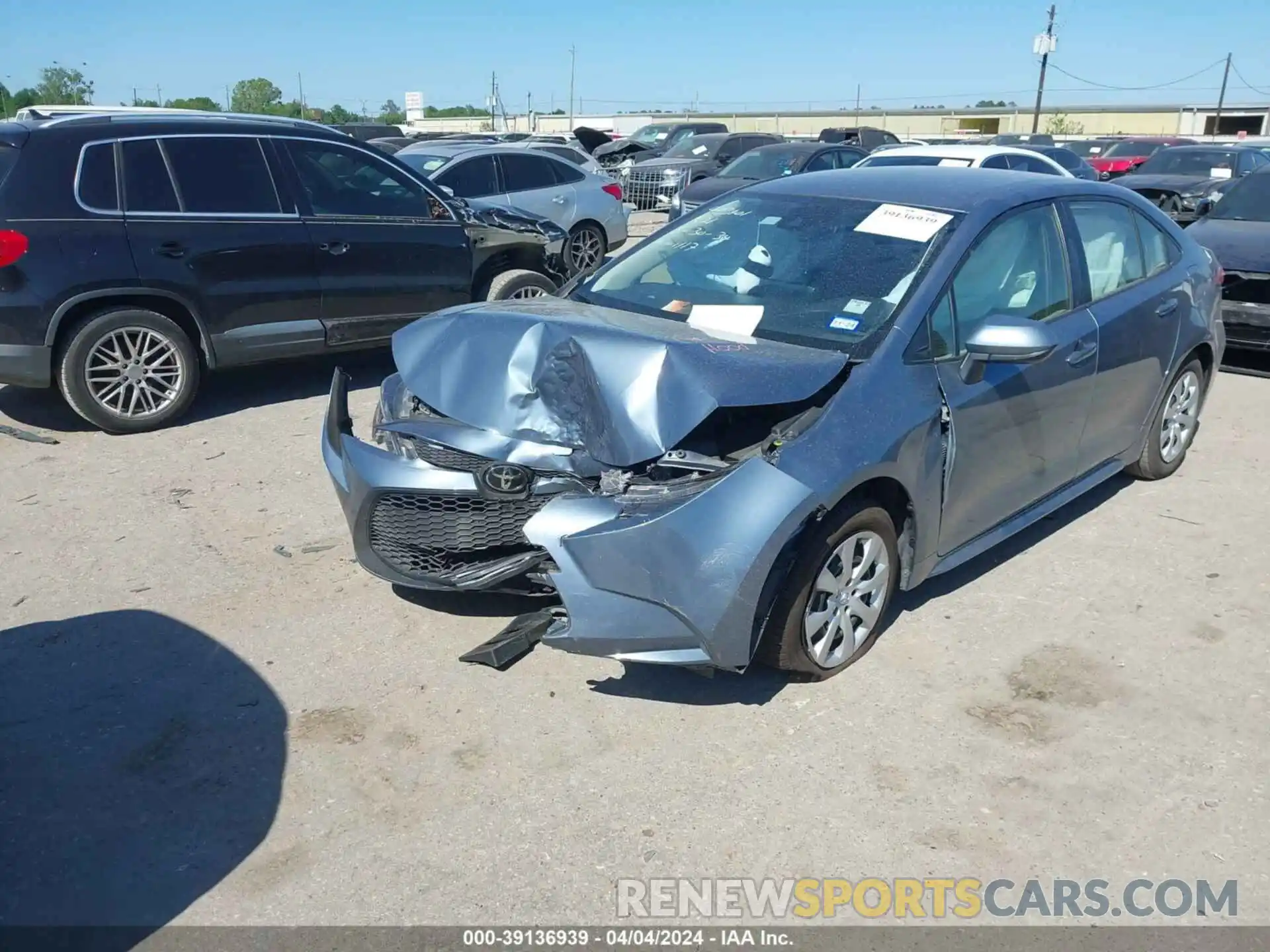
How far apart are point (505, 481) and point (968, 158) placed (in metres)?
9.78

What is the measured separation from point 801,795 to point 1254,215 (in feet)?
27.2

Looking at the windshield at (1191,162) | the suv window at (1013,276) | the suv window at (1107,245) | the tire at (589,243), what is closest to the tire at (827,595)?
the suv window at (1013,276)

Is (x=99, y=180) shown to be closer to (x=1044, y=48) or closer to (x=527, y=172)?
(x=527, y=172)

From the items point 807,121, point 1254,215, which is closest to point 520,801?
point 1254,215

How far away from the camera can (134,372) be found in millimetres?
6516

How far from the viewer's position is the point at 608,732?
11.9ft

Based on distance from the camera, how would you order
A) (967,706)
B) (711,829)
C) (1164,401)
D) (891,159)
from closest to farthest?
(711,829) < (967,706) < (1164,401) < (891,159)

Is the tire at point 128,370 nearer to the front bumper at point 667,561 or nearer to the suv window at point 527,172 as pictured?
the front bumper at point 667,561

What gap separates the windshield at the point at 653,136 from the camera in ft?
99.7

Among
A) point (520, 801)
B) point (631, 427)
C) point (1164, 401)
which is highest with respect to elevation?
point (631, 427)

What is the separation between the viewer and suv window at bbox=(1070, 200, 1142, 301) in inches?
195

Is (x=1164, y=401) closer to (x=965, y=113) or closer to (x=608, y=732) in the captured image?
(x=608, y=732)

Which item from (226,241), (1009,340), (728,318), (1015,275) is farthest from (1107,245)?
(226,241)

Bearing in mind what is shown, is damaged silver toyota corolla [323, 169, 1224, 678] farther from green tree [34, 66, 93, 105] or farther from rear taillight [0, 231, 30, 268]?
green tree [34, 66, 93, 105]
